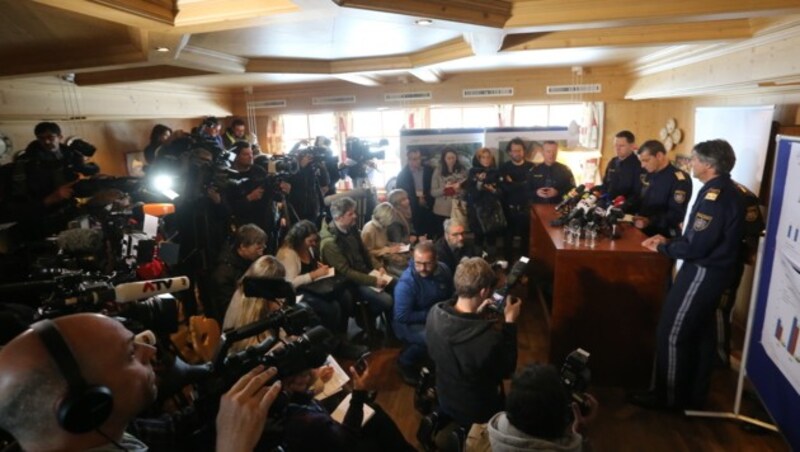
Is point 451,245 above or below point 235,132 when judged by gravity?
below

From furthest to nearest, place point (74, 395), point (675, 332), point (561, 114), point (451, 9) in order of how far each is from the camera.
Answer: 1. point (561, 114)
2. point (675, 332)
3. point (451, 9)
4. point (74, 395)

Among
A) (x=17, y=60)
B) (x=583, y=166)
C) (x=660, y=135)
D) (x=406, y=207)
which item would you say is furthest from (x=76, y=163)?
(x=660, y=135)

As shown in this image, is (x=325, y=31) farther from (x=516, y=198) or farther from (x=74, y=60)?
(x=516, y=198)

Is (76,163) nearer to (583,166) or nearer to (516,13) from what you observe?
(516,13)

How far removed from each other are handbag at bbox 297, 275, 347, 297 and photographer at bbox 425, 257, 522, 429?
1.26 m

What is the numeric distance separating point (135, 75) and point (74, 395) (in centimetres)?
375

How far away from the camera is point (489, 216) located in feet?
14.0

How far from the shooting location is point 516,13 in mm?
1992

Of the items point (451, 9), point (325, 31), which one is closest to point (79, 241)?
point (325, 31)

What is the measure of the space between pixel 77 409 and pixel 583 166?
5.74 metres

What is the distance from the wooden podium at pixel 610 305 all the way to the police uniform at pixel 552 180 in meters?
1.53

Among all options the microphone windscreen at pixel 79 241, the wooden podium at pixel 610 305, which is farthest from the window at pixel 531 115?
the microphone windscreen at pixel 79 241

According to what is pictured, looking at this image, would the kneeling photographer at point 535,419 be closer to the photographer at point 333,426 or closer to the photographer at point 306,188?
the photographer at point 333,426

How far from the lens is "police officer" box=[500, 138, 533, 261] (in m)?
4.46
